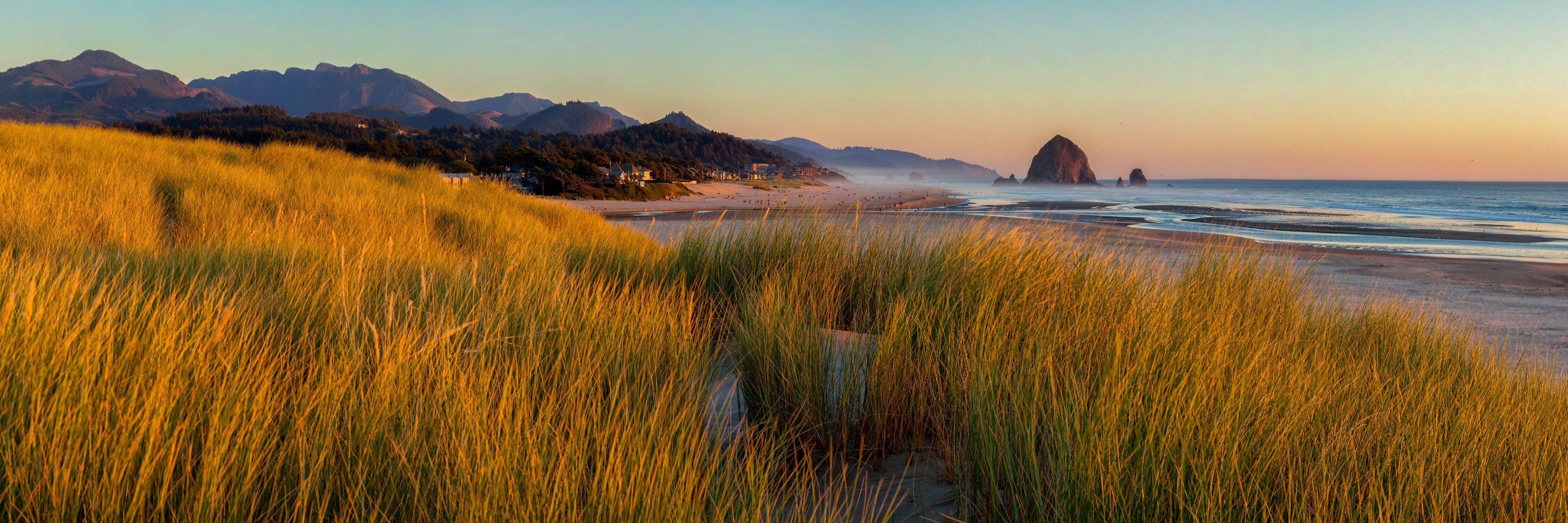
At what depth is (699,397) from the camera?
5.91ft

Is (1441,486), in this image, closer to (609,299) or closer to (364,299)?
(609,299)

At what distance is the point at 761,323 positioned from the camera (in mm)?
2584

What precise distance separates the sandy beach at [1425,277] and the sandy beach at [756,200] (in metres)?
2.31

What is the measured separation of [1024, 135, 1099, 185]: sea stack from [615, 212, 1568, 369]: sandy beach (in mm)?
158279

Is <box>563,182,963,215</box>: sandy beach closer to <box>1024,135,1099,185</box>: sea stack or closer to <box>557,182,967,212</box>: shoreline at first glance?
<box>557,182,967,212</box>: shoreline

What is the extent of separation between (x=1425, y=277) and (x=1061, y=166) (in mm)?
167299

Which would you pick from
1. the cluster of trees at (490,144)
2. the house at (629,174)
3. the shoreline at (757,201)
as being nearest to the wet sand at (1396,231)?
the shoreline at (757,201)

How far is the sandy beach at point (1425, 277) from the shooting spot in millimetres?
5461

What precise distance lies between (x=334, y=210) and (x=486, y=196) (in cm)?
363

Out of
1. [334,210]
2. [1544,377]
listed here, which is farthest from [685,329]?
[334,210]

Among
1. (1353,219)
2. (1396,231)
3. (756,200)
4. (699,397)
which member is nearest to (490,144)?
(756,200)

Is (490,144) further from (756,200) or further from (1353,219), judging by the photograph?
(1353,219)

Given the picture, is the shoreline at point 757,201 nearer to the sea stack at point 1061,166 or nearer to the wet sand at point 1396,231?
the wet sand at point 1396,231

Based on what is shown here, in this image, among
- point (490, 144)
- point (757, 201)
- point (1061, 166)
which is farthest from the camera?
point (1061, 166)
